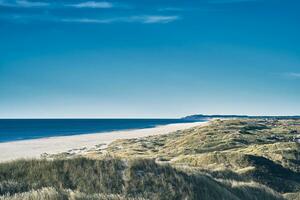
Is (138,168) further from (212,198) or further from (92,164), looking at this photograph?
(212,198)

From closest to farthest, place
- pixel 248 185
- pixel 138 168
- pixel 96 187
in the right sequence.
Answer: pixel 96 187, pixel 138 168, pixel 248 185

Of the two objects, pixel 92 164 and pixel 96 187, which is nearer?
pixel 96 187

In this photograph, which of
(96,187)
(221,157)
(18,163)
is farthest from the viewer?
(221,157)

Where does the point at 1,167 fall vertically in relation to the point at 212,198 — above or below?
above

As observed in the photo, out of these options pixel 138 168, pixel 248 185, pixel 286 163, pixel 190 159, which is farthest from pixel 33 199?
pixel 286 163

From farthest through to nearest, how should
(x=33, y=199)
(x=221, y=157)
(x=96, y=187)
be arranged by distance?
(x=221, y=157) → (x=96, y=187) → (x=33, y=199)

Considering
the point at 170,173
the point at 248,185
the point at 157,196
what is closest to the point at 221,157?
the point at 248,185

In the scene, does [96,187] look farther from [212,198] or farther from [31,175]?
[212,198]

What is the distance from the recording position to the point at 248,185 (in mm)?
20406

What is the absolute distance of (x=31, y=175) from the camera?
50.6 ft

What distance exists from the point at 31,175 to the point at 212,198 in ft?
23.1

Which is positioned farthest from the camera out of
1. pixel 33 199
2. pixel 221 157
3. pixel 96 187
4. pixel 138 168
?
pixel 221 157

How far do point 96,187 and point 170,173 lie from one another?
3.81 m

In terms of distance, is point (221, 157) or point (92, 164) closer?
point (92, 164)
